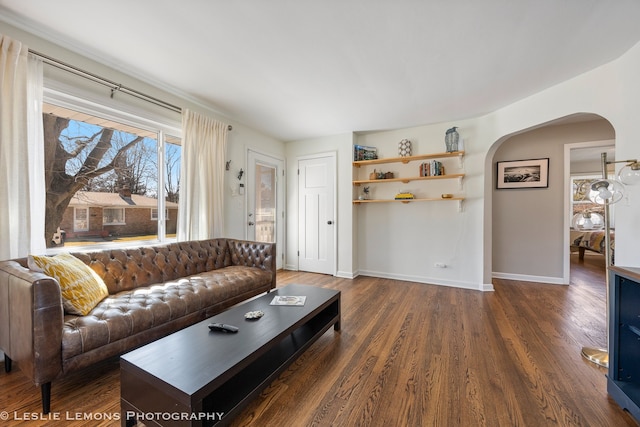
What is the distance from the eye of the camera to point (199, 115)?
3.00 meters

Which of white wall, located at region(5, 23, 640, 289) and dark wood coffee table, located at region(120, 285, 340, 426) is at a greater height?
white wall, located at region(5, 23, 640, 289)

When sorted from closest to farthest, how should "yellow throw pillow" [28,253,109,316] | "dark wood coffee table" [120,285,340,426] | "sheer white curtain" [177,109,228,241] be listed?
"dark wood coffee table" [120,285,340,426]
"yellow throw pillow" [28,253,109,316]
"sheer white curtain" [177,109,228,241]

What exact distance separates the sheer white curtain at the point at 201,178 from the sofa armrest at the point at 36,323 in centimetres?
152

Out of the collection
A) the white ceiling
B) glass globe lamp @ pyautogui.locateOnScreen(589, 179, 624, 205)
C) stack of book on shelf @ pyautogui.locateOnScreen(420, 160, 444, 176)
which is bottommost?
glass globe lamp @ pyautogui.locateOnScreen(589, 179, 624, 205)

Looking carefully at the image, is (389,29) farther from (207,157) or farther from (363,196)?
(363,196)

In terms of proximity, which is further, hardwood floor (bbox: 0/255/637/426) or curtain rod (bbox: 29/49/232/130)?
curtain rod (bbox: 29/49/232/130)

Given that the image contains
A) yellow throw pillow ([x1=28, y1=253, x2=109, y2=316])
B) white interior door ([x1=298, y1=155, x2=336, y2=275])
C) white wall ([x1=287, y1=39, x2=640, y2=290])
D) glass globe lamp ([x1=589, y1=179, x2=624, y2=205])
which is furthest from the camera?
white interior door ([x1=298, y1=155, x2=336, y2=275])

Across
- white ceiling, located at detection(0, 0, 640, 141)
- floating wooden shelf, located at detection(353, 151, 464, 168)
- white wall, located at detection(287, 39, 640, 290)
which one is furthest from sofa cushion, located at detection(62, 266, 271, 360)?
floating wooden shelf, located at detection(353, 151, 464, 168)

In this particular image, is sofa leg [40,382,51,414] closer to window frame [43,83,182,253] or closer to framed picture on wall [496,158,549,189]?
window frame [43,83,182,253]

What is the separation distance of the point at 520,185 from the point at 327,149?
10.3ft

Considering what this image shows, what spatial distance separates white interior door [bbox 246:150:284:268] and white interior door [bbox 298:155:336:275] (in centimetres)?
37

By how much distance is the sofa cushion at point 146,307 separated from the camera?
1409 mm

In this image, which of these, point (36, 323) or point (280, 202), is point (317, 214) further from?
point (36, 323)

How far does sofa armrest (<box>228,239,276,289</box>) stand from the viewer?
Answer: 2910mm
